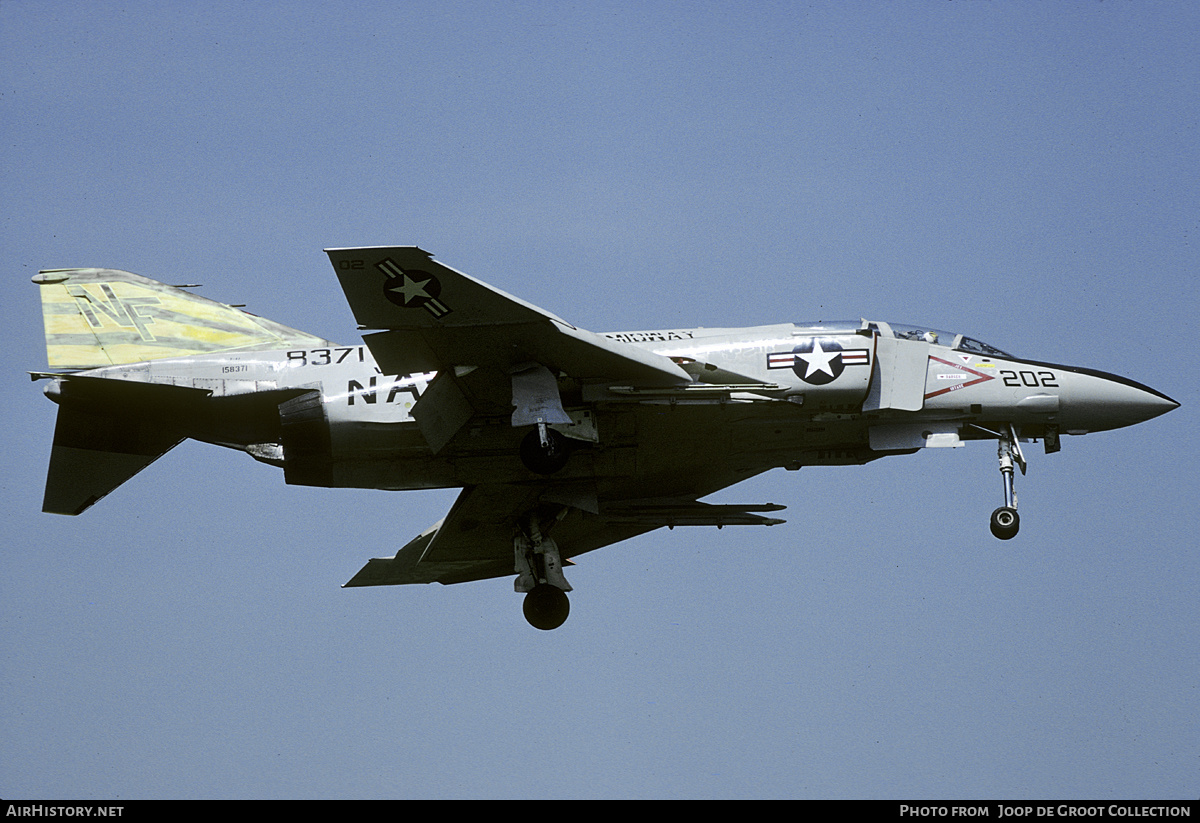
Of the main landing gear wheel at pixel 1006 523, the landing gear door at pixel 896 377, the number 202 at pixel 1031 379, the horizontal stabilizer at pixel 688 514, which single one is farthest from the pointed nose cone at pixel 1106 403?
the horizontal stabilizer at pixel 688 514

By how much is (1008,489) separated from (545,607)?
22.2ft

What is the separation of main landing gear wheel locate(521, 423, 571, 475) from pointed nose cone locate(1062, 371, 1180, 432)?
285 inches

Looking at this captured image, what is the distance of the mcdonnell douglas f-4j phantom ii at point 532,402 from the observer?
20.0 metres

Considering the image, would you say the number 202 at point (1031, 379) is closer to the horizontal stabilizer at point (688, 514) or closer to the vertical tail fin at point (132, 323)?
the horizontal stabilizer at point (688, 514)

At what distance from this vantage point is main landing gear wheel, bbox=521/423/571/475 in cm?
1980

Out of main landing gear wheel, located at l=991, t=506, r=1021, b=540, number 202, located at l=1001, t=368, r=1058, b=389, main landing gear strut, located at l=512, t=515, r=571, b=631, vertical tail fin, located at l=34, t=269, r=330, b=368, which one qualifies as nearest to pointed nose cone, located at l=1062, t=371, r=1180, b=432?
number 202, located at l=1001, t=368, r=1058, b=389

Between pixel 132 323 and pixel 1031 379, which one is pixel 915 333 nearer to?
pixel 1031 379

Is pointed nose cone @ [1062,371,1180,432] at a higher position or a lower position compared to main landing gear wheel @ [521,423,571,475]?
higher

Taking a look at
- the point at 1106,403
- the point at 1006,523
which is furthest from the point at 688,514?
the point at 1106,403

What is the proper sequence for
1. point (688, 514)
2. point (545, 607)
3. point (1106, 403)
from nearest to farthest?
point (1106, 403), point (545, 607), point (688, 514)

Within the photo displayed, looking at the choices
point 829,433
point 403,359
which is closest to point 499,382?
point 403,359

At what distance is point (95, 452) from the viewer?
21.5m

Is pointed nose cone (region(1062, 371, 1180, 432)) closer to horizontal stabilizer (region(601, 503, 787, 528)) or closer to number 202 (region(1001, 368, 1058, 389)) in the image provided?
number 202 (region(1001, 368, 1058, 389))

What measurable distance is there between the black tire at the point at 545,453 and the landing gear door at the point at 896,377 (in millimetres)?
4225
